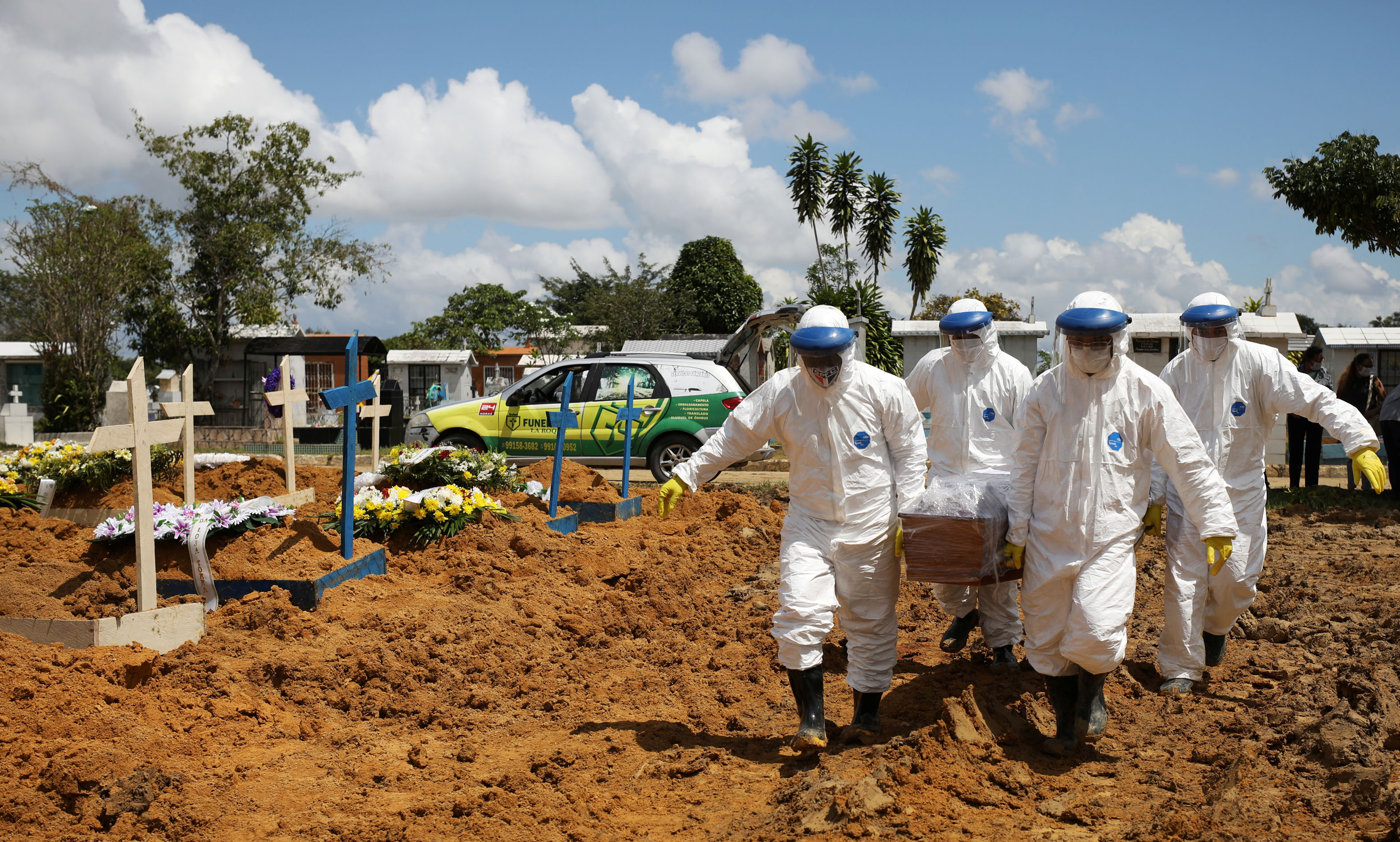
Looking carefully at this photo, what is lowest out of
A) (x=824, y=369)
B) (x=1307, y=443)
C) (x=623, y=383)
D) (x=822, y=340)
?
(x=1307, y=443)

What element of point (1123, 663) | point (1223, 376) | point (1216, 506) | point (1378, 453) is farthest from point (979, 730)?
point (1378, 453)

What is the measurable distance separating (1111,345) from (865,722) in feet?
6.17

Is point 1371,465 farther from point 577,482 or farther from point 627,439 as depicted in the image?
point 577,482

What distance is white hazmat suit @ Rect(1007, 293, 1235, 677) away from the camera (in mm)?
3941

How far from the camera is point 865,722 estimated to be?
421cm

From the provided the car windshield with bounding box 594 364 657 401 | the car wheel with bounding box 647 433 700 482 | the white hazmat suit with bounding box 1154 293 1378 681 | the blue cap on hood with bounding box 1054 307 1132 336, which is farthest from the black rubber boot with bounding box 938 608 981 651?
the car windshield with bounding box 594 364 657 401

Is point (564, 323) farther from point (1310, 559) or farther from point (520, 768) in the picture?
point (520, 768)

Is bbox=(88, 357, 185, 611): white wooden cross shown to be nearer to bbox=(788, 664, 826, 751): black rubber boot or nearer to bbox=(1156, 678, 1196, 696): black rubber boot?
bbox=(788, 664, 826, 751): black rubber boot

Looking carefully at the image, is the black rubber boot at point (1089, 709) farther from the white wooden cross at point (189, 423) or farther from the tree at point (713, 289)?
the tree at point (713, 289)

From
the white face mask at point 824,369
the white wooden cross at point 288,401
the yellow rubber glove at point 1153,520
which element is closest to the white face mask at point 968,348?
the yellow rubber glove at point 1153,520

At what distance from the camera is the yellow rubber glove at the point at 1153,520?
430cm

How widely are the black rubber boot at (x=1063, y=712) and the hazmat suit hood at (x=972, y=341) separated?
2.01 meters

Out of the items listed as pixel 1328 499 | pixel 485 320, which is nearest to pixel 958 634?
pixel 1328 499

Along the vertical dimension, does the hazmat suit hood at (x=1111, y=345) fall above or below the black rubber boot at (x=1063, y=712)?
above
